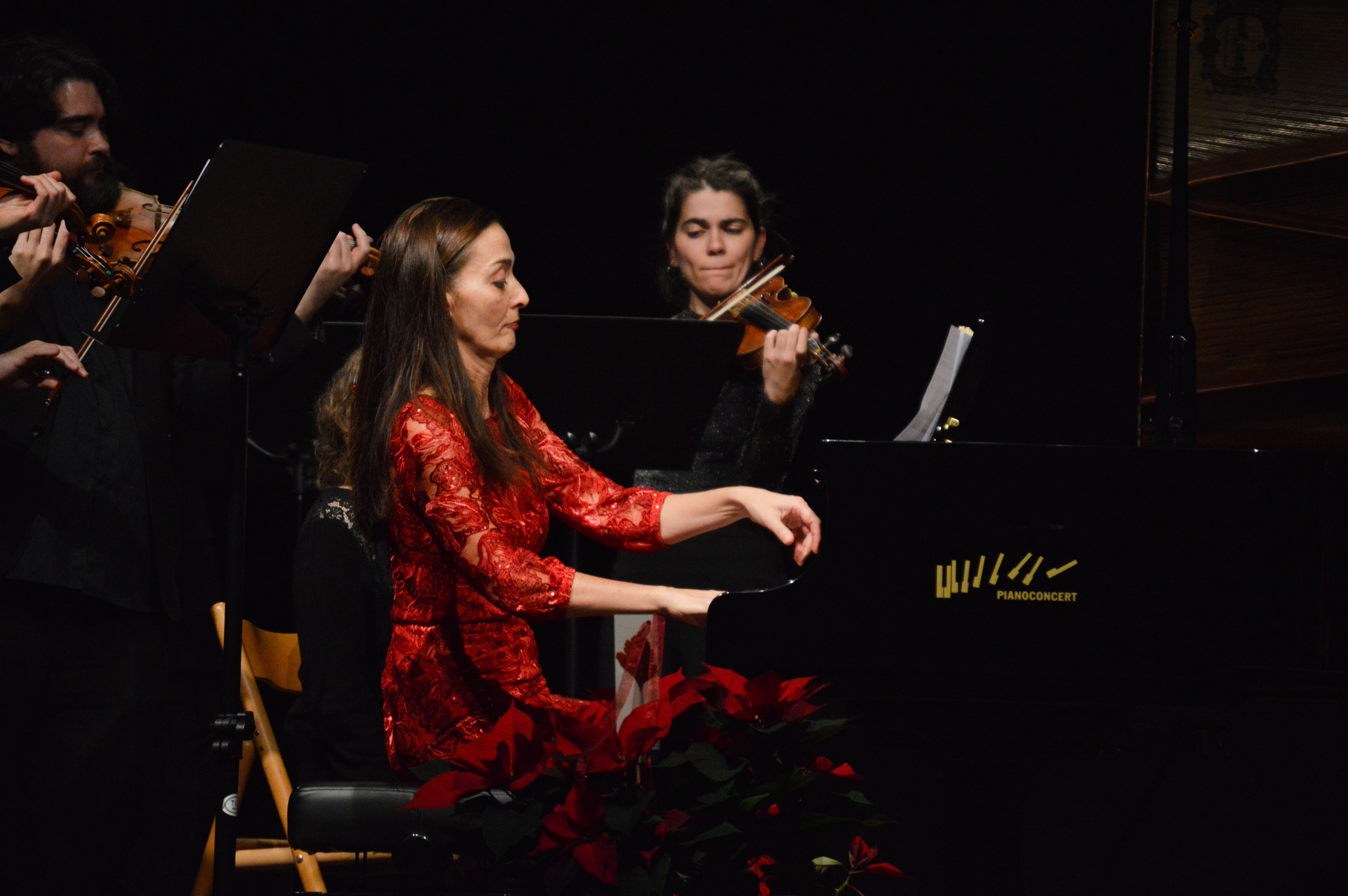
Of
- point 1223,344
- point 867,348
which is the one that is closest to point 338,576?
point 867,348

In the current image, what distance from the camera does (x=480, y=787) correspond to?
5.32 feet

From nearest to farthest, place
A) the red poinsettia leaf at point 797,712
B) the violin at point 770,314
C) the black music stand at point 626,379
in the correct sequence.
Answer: the red poinsettia leaf at point 797,712
the black music stand at point 626,379
the violin at point 770,314

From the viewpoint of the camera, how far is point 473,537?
1.90 m

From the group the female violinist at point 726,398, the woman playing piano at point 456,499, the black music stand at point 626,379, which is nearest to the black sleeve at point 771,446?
the female violinist at point 726,398

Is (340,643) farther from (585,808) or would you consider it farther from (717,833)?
(717,833)

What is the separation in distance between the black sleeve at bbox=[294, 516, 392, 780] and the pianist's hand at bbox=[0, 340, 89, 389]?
0.50 meters

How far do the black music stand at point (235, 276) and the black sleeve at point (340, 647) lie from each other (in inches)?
8.7

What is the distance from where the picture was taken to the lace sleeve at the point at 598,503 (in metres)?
2.25

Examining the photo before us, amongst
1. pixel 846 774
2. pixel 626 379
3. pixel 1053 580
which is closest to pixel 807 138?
pixel 626 379

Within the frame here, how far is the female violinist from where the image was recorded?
2.86m

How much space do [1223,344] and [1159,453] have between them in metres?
1.33

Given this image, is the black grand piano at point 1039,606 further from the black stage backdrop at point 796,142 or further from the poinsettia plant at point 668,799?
the black stage backdrop at point 796,142

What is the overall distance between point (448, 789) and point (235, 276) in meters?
0.93

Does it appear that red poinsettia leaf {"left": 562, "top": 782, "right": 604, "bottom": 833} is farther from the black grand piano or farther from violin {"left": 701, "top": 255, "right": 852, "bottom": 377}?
violin {"left": 701, "top": 255, "right": 852, "bottom": 377}
